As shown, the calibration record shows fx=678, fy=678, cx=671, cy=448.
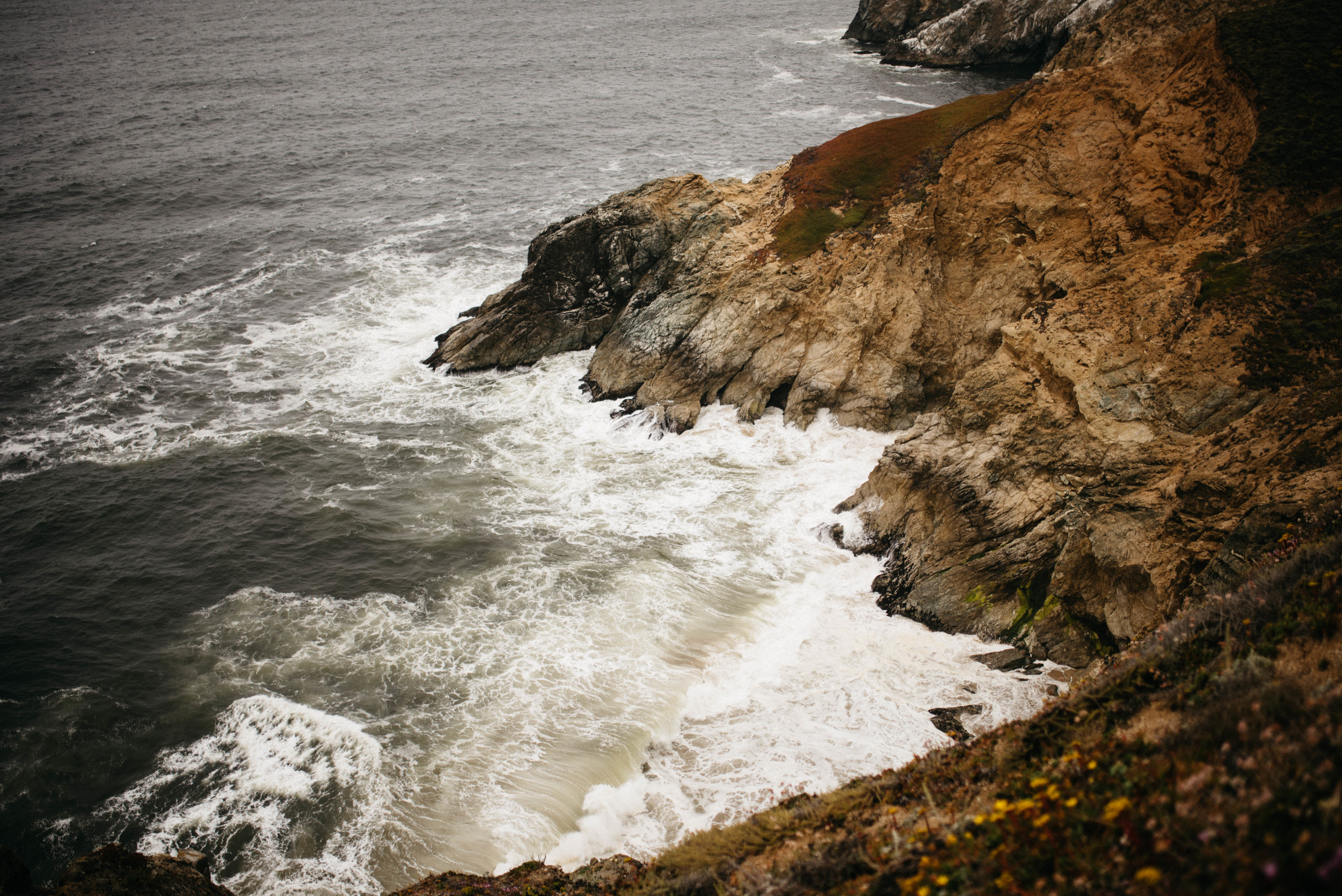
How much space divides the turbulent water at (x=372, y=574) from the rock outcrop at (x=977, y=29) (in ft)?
153

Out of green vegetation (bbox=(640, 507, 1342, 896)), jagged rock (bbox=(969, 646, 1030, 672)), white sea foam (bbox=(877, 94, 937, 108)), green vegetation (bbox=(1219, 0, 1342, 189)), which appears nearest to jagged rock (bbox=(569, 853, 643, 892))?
green vegetation (bbox=(640, 507, 1342, 896))

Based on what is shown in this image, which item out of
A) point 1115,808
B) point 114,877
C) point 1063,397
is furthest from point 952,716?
point 114,877

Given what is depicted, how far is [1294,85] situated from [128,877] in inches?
1257

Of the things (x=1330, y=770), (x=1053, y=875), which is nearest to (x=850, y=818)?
(x=1053, y=875)

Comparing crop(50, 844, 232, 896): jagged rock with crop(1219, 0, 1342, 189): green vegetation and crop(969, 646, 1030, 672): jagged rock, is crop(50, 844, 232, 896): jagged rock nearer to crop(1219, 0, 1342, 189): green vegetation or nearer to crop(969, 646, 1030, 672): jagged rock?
crop(969, 646, 1030, 672): jagged rock

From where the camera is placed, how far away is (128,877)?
32.7 feet

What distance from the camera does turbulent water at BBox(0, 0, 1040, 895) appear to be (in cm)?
1477

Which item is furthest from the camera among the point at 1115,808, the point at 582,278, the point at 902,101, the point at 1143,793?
the point at 902,101

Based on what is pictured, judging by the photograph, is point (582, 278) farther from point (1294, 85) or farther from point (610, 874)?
point (610, 874)

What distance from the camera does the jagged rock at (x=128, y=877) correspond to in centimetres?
966

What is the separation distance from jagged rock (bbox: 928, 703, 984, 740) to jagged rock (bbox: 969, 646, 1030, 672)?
1.51 metres

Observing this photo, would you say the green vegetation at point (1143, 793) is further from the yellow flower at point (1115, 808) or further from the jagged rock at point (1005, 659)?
the jagged rock at point (1005, 659)

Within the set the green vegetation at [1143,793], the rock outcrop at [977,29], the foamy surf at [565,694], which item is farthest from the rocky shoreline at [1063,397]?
the rock outcrop at [977,29]

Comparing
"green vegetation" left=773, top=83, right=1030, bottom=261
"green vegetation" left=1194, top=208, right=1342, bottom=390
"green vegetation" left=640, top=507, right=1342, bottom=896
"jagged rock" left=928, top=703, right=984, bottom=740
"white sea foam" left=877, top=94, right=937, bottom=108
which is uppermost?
"white sea foam" left=877, top=94, right=937, bottom=108
